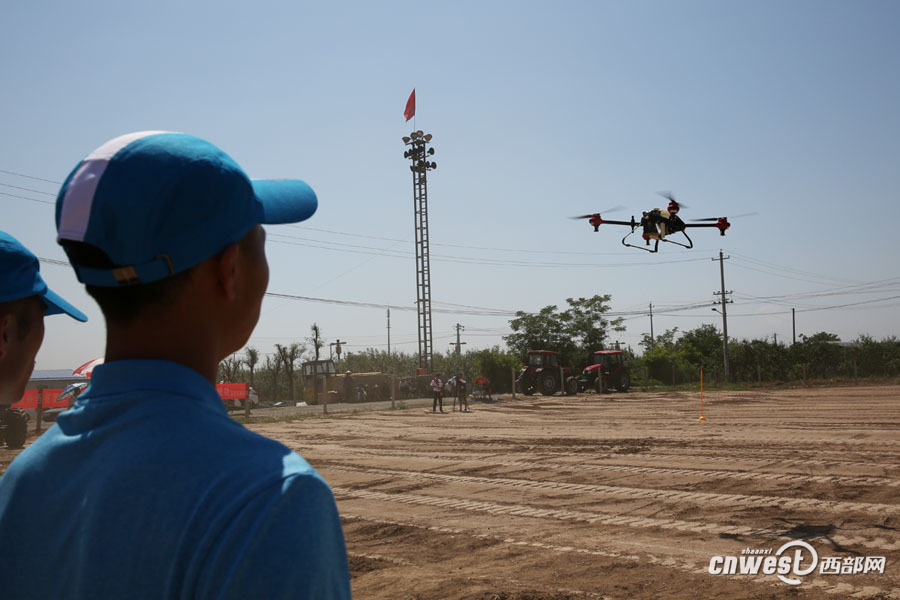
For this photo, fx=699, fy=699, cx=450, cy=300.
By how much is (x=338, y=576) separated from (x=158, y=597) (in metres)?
0.25

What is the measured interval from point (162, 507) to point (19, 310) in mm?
1594

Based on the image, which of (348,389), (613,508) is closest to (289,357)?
(348,389)

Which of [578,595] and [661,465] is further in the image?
[661,465]

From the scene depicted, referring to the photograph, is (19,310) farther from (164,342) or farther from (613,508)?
(613,508)

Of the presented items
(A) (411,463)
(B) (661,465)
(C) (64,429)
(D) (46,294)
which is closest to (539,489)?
(B) (661,465)

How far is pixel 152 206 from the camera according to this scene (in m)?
1.09

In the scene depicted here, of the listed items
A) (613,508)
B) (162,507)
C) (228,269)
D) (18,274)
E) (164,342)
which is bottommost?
(613,508)

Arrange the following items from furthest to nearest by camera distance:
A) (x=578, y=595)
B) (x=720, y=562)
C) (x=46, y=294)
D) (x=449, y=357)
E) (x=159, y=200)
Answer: (x=449, y=357) → (x=720, y=562) → (x=578, y=595) → (x=46, y=294) → (x=159, y=200)

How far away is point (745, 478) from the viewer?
1026 cm

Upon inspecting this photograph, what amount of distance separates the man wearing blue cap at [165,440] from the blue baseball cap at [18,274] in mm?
1138

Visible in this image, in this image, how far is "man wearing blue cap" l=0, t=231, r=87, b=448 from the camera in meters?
2.13

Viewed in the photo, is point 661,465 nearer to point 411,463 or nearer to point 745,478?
point 745,478

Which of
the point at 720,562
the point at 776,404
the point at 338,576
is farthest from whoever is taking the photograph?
the point at 776,404

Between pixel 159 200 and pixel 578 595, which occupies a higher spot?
pixel 159 200
